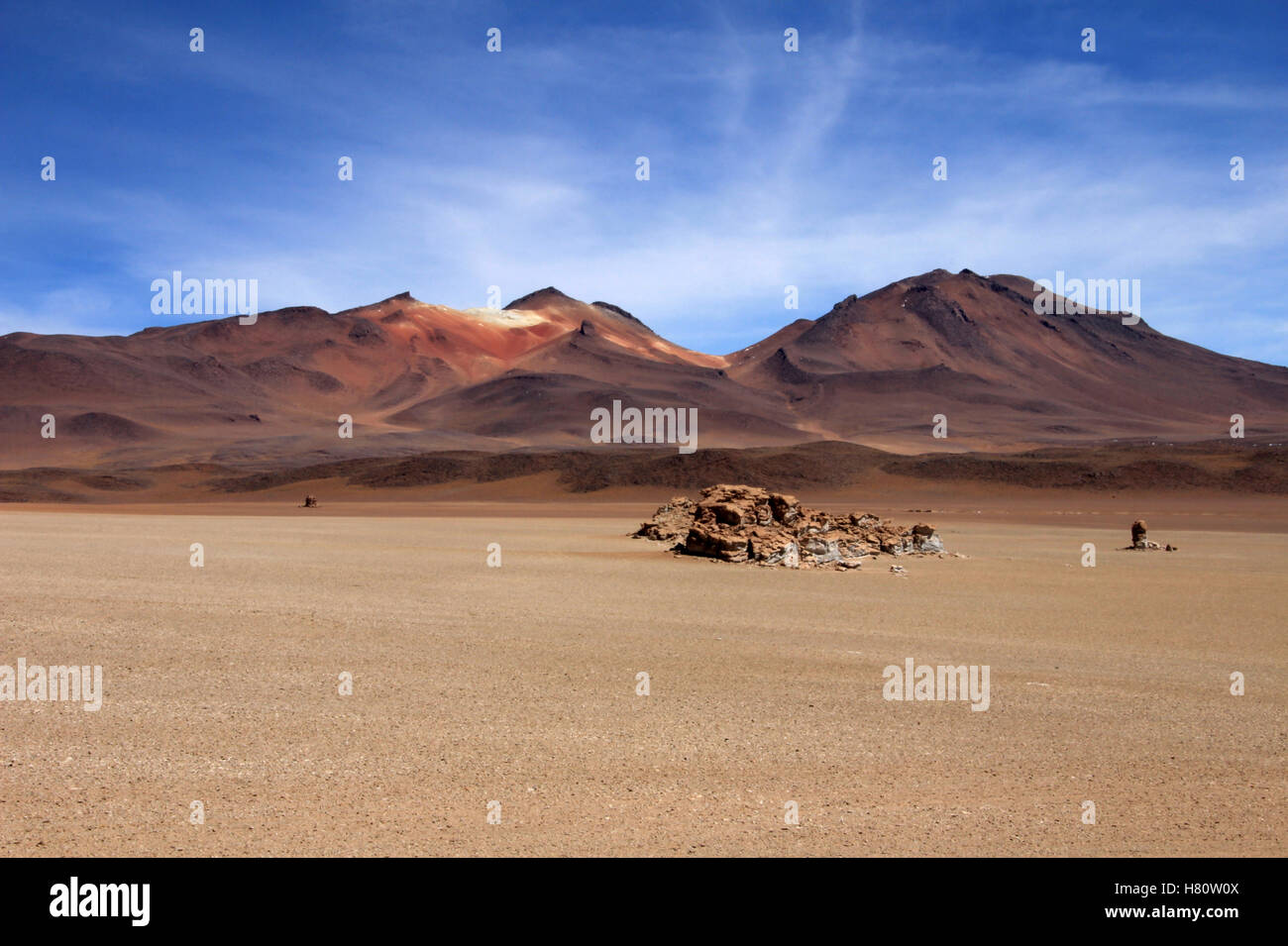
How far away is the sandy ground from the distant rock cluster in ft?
15.6

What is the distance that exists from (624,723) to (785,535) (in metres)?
15.4

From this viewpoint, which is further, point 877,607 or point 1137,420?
point 1137,420

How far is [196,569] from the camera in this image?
60.6 feet

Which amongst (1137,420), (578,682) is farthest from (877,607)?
(1137,420)

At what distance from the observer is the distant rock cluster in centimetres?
2239

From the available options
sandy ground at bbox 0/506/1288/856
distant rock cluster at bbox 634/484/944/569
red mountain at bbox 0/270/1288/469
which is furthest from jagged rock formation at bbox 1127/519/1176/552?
red mountain at bbox 0/270/1288/469

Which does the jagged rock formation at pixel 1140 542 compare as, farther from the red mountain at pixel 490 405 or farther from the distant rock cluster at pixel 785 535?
the red mountain at pixel 490 405

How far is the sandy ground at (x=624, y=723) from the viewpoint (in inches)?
233

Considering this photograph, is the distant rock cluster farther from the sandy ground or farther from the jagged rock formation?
the jagged rock formation

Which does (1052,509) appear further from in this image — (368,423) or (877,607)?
(368,423)

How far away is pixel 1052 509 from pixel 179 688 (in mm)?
52151

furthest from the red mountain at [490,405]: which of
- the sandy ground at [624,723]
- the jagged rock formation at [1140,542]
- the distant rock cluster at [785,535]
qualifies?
the sandy ground at [624,723]
